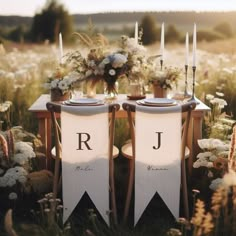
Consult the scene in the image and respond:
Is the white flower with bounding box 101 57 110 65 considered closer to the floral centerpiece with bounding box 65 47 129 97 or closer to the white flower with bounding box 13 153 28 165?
the floral centerpiece with bounding box 65 47 129 97

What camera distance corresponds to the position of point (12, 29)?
59.6 feet

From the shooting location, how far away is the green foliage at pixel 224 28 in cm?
1905

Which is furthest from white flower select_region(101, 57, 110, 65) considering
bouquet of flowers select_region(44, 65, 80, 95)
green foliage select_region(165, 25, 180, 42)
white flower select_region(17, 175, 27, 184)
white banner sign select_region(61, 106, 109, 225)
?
green foliage select_region(165, 25, 180, 42)

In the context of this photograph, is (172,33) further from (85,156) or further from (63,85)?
(85,156)

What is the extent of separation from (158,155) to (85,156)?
448 mm

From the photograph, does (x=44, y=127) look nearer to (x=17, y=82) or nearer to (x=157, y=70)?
(x=157, y=70)

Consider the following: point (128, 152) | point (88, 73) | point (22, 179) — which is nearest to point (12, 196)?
point (22, 179)

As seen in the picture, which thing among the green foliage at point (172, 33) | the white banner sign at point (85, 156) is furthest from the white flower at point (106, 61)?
the green foliage at point (172, 33)

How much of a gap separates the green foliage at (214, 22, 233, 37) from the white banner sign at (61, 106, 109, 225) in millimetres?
16416

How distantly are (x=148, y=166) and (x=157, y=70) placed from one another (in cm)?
93

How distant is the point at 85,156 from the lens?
327cm

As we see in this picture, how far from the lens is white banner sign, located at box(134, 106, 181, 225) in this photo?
3.20 meters

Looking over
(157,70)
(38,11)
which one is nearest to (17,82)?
(157,70)

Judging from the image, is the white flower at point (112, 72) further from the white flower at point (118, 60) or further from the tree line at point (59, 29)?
the tree line at point (59, 29)
